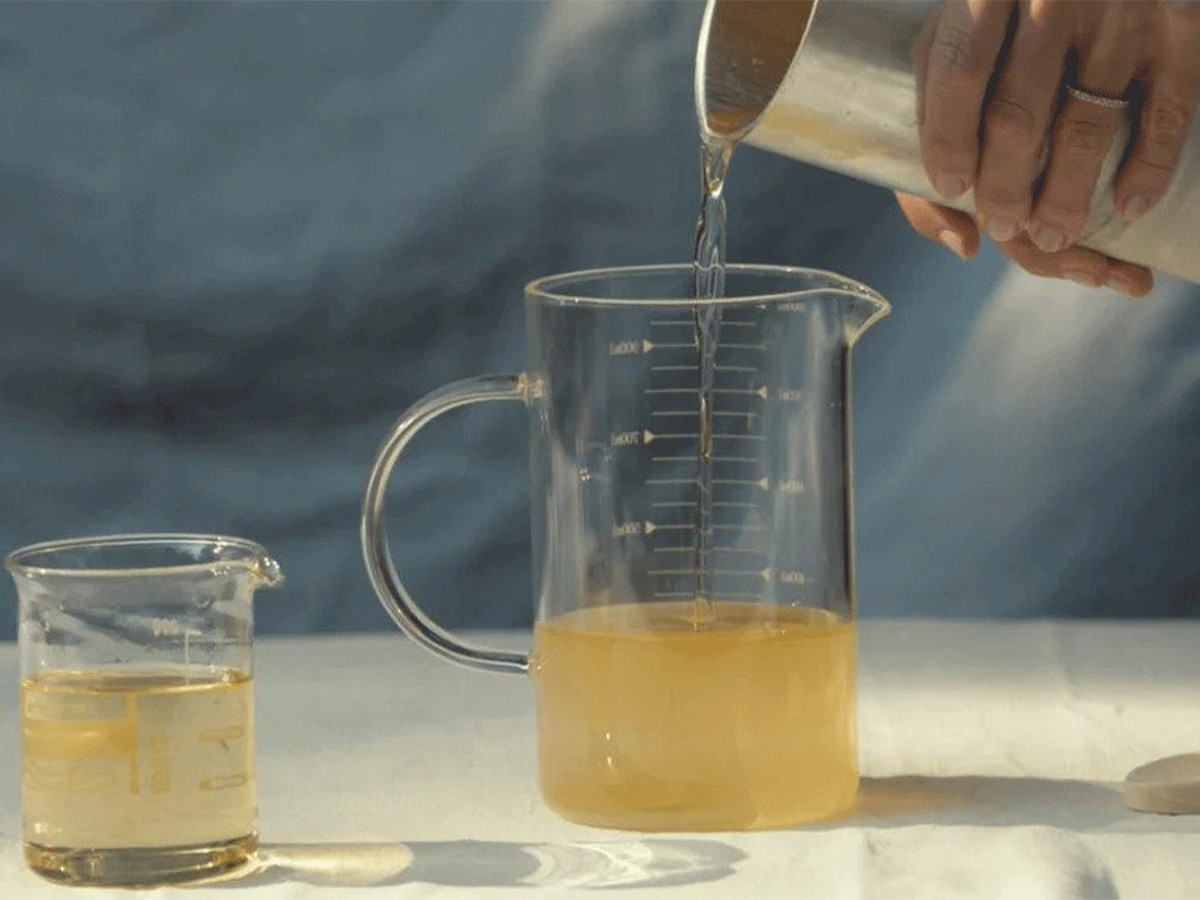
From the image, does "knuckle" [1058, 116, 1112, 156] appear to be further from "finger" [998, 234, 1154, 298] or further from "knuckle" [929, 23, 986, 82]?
"finger" [998, 234, 1154, 298]

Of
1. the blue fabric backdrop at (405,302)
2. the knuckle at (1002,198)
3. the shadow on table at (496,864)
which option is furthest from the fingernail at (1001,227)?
the blue fabric backdrop at (405,302)

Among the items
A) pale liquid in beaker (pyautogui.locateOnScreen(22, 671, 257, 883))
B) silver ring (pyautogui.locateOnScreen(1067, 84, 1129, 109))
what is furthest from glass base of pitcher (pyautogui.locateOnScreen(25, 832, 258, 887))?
silver ring (pyautogui.locateOnScreen(1067, 84, 1129, 109))

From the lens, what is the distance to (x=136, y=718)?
42.9 inches

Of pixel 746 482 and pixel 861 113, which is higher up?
pixel 861 113

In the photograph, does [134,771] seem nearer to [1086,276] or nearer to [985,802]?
[985,802]

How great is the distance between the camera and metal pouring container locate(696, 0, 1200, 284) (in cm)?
123

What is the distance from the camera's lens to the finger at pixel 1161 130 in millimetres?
1249

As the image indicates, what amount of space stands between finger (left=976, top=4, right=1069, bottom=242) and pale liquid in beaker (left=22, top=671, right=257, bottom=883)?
46cm

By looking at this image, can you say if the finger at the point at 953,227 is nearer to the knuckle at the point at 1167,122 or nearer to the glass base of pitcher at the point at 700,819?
the knuckle at the point at 1167,122

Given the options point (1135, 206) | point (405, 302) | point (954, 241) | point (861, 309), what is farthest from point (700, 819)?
point (405, 302)

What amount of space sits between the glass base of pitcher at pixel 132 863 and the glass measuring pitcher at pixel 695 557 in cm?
19

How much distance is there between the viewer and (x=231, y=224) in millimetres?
→ 2354

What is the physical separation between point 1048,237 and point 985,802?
0.28 m

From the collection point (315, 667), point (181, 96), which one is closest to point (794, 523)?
point (315, 667)
